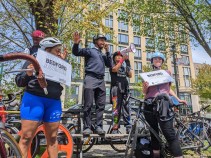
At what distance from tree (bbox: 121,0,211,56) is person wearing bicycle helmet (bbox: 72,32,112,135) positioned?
7634 mm

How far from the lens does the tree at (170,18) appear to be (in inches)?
468

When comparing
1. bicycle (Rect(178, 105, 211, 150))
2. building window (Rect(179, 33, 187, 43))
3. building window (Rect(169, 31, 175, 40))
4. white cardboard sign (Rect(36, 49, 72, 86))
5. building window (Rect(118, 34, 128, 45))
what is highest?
building window (Rect(118, 34, 128, 45))

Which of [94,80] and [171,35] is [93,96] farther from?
[171,35]

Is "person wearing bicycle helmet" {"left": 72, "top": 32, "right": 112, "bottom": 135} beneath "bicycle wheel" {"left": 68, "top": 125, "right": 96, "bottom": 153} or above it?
above

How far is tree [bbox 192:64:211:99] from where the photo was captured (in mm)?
29561

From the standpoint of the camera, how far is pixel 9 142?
2465 mm

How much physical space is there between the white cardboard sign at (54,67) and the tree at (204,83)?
2817 cm

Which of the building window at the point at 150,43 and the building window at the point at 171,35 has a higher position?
the building window at the point at 171,35

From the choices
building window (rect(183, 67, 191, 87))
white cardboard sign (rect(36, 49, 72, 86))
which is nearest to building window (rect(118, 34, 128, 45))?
building window (rect(183, 67, 191, 87))

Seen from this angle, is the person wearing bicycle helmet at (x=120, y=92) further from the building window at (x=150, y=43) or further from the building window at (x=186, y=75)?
the building window at (x=186, y=75)

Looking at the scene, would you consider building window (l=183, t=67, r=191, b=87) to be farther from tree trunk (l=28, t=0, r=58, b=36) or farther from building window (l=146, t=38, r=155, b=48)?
tree trunk (l=28, t=0, r=58, b=36)

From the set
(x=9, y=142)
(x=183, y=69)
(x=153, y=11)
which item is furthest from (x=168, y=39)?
(x=183, y=69)

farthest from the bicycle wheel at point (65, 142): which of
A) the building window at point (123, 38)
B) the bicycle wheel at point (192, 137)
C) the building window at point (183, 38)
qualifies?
the building window at point (123, 38)

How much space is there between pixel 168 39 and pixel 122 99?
10.3m
